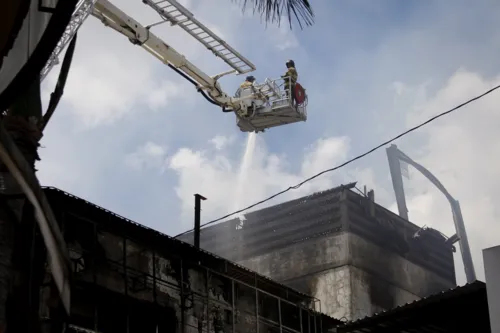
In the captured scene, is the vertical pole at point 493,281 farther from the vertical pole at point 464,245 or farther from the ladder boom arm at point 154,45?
the vertical pole at point 464,245

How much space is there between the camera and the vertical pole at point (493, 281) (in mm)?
9742

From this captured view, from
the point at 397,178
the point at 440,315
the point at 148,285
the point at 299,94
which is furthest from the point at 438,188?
the point at 440,315

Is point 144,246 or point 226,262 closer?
point 144,246

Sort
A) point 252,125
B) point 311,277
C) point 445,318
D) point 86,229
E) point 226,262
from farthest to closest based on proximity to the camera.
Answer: point 311,277
point 252,125
point 226,262
point 86,229
point 445,318

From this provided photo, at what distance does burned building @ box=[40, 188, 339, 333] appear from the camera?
604 inches

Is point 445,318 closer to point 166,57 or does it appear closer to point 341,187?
point 166,57

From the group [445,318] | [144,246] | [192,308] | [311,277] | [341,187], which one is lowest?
[445,318]

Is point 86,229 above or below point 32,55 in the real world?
above

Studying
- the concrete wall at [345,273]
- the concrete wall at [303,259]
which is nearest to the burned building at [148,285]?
the concrete wall at [345,273]

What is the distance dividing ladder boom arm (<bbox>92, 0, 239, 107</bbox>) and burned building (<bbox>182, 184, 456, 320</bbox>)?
26.3 feet

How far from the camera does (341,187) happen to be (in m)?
32.2

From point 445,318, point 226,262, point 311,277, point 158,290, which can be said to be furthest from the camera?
point 311,277

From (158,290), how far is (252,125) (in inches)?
446

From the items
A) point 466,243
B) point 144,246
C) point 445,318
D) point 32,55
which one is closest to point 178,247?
point 144,246
